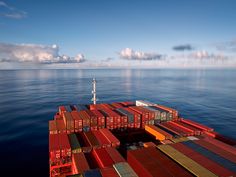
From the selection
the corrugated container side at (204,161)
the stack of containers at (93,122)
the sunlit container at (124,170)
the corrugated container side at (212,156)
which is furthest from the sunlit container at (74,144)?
the corrugated container side at (212,156)

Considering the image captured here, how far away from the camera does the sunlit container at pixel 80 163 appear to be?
93.7 ft

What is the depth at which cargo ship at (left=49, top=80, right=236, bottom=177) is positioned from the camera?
26.6 metres

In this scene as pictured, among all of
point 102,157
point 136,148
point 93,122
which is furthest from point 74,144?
point 136,148

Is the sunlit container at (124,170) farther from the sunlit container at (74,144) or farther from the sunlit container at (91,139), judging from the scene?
the sunlit container at (74,144)

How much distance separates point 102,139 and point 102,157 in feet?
27.8

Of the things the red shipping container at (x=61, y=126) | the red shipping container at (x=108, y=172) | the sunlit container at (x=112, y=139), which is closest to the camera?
the red shipping container at (x=108, y=172)

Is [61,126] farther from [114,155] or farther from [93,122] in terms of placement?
[114,155]

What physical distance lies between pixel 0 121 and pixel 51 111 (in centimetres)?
2232

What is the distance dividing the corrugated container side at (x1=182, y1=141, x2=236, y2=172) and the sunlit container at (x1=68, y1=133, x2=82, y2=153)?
22.0 metres

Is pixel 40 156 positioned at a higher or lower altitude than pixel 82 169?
lower

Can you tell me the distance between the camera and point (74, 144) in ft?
125

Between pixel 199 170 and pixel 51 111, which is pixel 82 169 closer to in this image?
pixel 199 170

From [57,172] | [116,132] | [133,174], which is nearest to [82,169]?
[133,174]

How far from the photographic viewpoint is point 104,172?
26.7m
